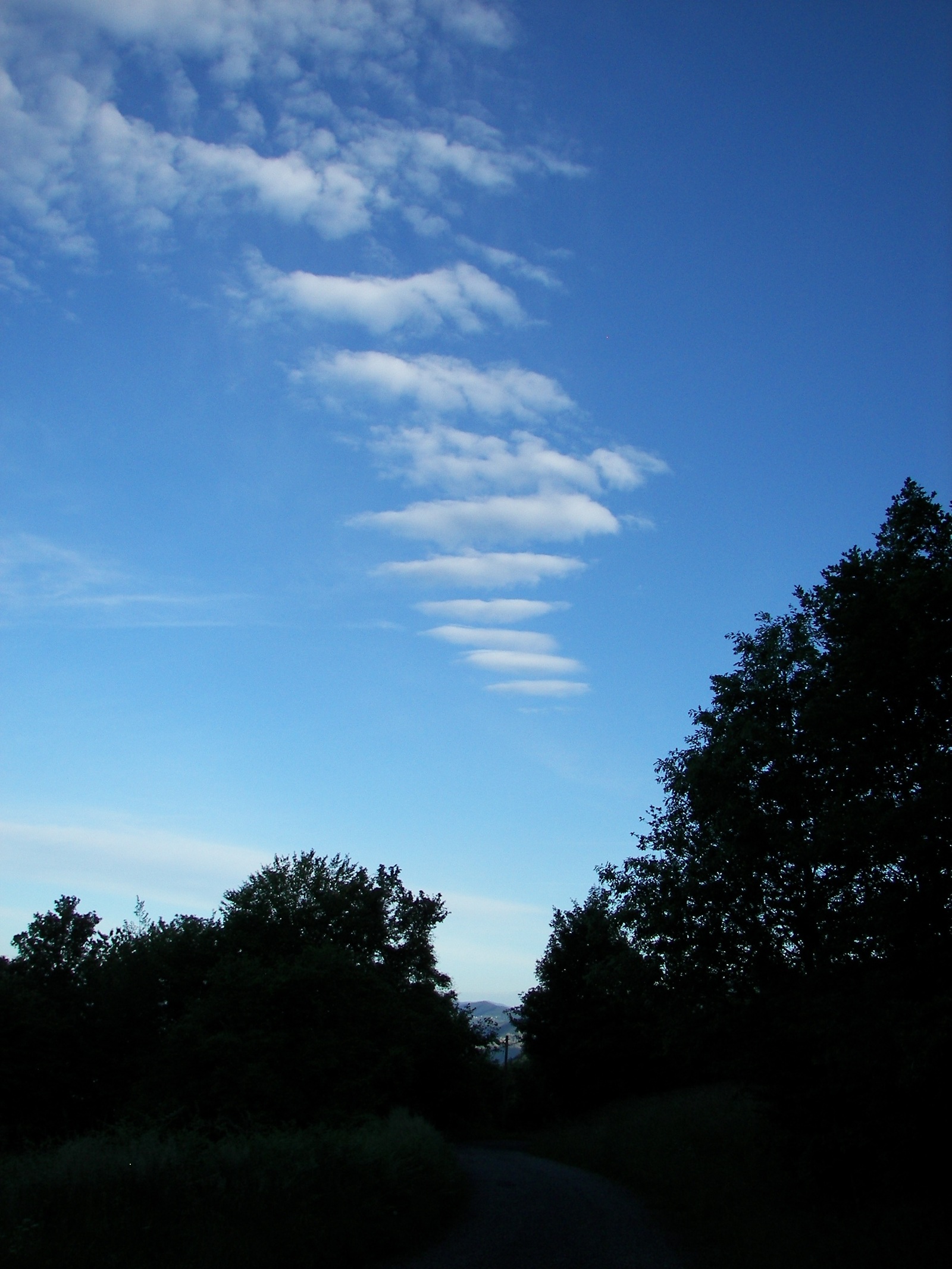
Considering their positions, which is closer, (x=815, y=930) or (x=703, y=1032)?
(x=815, y=930)

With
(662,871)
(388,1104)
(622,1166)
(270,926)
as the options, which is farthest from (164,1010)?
(662,871)

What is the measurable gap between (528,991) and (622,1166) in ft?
93.8

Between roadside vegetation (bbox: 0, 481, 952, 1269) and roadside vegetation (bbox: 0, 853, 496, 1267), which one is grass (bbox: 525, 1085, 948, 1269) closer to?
roadside vegetation (bbox: 0, 481, 952, 1269)

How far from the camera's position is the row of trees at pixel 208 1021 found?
26312 mm

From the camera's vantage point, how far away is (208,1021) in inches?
1079

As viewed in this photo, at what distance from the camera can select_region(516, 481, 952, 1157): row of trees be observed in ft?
41.8

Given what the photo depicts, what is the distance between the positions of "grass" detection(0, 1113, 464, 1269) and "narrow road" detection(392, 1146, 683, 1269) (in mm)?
789

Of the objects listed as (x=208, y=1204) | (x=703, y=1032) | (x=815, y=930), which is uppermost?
(x=815, y=930)

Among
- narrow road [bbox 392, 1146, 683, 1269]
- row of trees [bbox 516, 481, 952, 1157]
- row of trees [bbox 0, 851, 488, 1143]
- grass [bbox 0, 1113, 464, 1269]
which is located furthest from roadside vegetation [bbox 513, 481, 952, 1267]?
row of trees [bbox 0, 851, 488, 1143]

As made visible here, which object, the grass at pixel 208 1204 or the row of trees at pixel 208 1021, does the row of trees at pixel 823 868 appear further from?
the row of trees at pixel 208 1021

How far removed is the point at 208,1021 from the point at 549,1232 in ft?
56.7

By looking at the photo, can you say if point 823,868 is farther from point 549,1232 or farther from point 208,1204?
point 208,1204

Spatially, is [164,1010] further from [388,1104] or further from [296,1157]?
[296,1157]

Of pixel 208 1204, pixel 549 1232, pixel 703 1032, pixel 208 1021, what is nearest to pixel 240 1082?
pixel 208 1021
